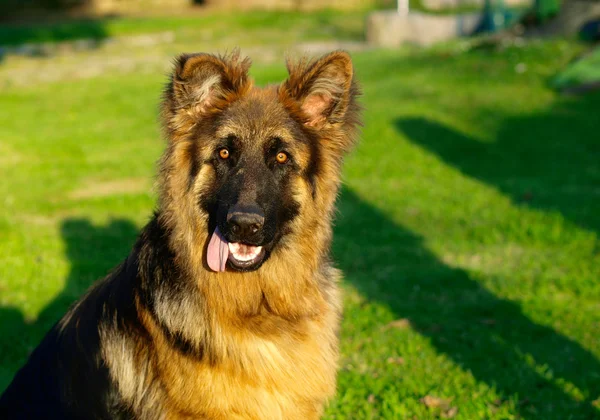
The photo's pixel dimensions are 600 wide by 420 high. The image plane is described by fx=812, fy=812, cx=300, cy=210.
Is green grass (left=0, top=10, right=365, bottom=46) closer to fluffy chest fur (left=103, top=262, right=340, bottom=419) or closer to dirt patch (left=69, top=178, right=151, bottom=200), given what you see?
dirt patch (left=69, top=178, right=151, bottom=200)

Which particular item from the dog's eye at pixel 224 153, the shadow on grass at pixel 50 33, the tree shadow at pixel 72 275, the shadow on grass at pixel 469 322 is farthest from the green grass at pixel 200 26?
the dog's eye at pixel 224 153

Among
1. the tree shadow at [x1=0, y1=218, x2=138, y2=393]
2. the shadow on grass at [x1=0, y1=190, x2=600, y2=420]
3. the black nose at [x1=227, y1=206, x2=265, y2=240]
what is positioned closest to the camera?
the black nose at [x1=227, y1=206, x2=265, y2=240]

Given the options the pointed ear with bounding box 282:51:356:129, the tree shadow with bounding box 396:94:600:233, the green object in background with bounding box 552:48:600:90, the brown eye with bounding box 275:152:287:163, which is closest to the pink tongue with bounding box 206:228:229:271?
the brown eye with bounding box 275:152:287:163

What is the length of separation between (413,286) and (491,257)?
1.33m

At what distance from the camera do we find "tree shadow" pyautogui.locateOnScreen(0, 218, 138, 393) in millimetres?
7133

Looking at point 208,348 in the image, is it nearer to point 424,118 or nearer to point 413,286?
point 413,286

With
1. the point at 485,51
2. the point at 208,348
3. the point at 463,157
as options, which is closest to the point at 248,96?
the point at 208,348

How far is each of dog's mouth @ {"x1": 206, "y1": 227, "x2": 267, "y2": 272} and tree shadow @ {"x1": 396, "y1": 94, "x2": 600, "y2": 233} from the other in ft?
21.9

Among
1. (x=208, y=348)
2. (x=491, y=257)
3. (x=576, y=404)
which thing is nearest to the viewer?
(x=208, y=348)

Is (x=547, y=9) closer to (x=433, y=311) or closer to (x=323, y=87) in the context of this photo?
(x=433, y=311)

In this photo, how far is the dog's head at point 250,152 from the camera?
4.59 metres

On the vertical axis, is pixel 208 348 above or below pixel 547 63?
above

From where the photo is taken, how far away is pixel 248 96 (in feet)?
16.1

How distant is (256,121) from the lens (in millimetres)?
4754
